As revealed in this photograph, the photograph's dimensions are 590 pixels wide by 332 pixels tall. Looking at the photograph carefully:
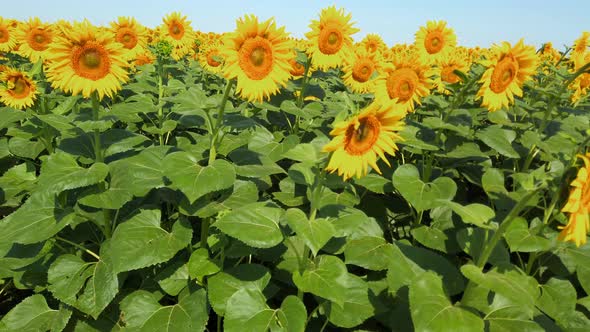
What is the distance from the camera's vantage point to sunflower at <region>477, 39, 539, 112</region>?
326 cm

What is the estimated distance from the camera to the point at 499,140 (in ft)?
10.6

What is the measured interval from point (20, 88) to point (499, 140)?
421cm

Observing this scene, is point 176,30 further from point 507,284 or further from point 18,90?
point 507,284

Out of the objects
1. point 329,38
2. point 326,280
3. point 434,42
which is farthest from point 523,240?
point 434,42

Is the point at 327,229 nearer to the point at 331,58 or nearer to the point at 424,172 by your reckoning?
the point at 424,172

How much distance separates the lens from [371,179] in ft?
11.3

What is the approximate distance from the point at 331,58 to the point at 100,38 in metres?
2.51

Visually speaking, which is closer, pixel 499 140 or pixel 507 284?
pixel 507 284

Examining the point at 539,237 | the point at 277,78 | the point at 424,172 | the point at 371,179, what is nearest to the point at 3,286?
the point at 277,78

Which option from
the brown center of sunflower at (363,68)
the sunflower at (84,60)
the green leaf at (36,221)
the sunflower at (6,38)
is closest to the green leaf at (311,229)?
the green leaf at (36,221)

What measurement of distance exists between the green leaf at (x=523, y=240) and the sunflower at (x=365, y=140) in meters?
0.92

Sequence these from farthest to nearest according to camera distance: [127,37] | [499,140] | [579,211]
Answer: [127,37], [499,140], [579,211]

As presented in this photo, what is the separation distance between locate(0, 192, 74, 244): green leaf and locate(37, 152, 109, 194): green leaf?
17cm

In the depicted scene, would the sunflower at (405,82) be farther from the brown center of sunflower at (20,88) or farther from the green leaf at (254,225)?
the brown center of sunflower at (20,88)
